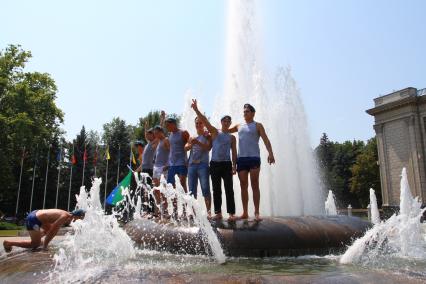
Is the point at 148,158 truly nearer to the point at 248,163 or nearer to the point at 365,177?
the point at 248,163

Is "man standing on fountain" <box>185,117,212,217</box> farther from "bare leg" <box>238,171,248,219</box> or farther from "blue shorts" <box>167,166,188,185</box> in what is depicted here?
"bare leg" <box>238,171,248,219</box>

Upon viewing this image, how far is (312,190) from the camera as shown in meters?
13.9

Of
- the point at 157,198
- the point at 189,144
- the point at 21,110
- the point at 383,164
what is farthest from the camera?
the point at 383,164

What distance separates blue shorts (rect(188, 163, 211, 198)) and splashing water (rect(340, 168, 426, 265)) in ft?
7.59

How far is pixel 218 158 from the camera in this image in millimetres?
6285

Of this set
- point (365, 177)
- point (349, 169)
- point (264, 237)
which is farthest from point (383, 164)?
point (264, 237)

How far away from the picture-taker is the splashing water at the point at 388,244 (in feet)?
17.4

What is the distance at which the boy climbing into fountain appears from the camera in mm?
6520

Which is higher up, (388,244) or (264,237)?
(264,237)

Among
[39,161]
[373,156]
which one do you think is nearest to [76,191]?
[39,161]

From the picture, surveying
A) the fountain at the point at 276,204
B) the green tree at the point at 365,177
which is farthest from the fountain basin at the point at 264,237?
the green tree at the point at 365,177

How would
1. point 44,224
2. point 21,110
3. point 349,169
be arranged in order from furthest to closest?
point 349,169, point 21,110, point 44,224

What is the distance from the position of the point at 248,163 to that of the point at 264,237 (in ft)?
3.70

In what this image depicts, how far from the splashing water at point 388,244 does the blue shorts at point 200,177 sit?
2314 mm
